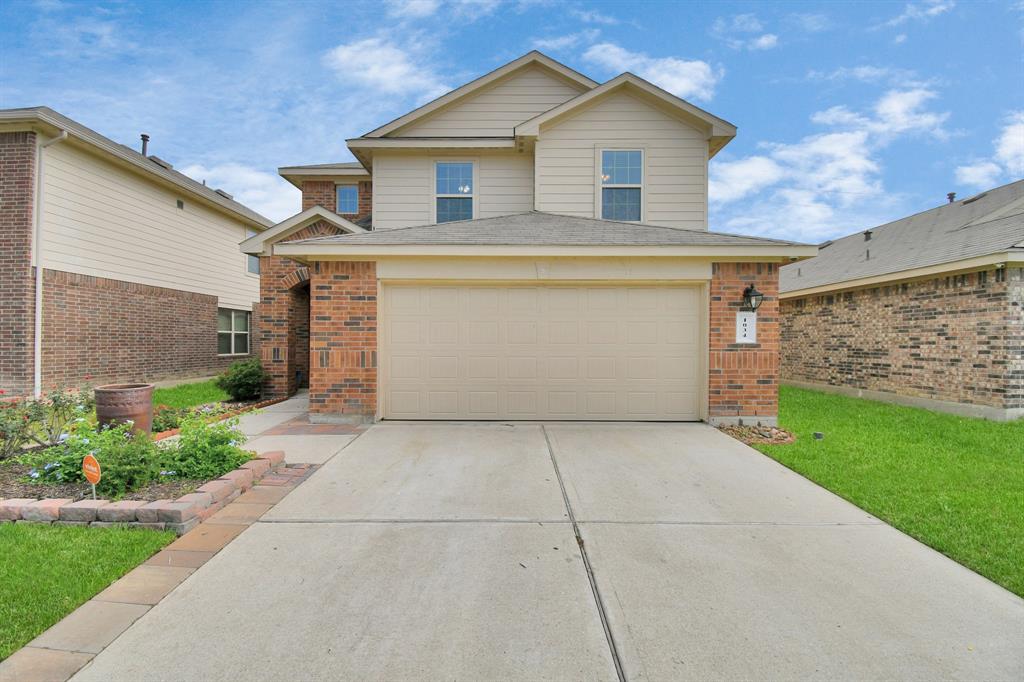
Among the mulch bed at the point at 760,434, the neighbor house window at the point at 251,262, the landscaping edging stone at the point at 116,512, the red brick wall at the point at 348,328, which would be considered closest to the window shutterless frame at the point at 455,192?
the red brick wall at the point at 348,328

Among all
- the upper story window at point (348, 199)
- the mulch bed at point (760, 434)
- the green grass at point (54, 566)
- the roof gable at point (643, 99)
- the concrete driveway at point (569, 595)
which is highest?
the roof gable at point (643, 99)

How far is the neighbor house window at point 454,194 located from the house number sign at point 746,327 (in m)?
6.12

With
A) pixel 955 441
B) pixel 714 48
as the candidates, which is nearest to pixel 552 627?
pixel 955 441

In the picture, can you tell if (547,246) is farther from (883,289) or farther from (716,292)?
(883,289)

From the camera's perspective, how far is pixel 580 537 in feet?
11.8

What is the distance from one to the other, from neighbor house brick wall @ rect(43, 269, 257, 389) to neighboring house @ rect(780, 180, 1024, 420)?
57.2 feet

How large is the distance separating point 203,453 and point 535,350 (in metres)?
4.65

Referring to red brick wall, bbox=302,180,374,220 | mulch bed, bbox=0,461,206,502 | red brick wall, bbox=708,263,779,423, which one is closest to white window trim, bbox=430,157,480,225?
red brick wall, bbox=302,180,374,220

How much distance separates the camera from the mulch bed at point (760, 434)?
22.2ft

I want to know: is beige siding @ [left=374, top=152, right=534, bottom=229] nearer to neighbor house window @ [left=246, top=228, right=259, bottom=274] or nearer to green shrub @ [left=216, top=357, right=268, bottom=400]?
green shrub @ [left=216, top=357, right=268, bottom=400]

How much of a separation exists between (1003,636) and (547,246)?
593 cm

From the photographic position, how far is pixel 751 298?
7.40 m

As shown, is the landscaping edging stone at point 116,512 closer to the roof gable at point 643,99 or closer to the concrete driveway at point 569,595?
the concrete driveway at point 569,595

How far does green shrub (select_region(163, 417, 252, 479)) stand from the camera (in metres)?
4.55
